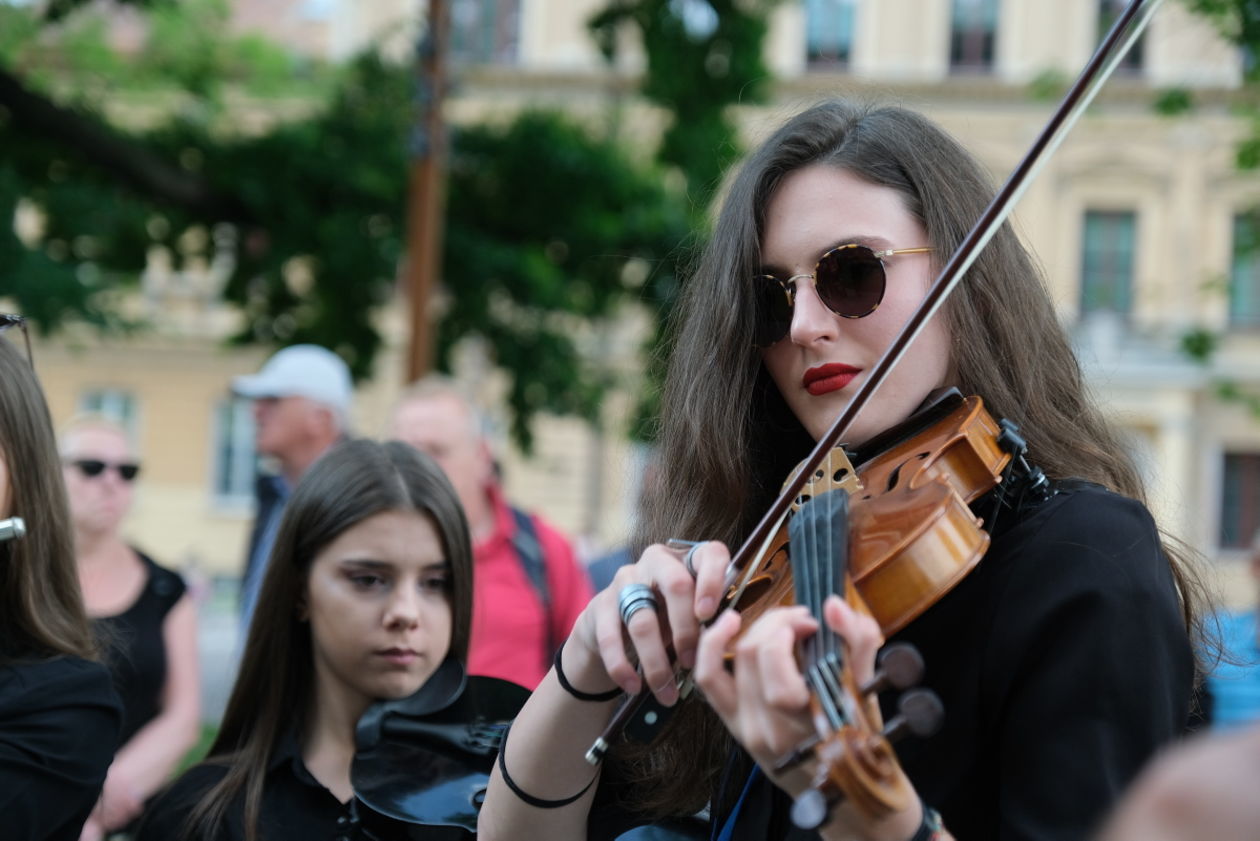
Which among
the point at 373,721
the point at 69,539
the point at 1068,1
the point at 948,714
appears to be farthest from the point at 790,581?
the point at 1068,1

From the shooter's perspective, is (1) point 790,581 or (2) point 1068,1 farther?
(2) point 1068,1

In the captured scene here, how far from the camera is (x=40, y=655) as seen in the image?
2512 mm

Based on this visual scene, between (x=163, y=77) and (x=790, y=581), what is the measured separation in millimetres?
13011

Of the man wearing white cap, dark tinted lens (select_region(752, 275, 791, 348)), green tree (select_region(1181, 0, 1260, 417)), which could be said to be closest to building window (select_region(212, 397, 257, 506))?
green tree (select_region(1181, 0, 1260, 417))

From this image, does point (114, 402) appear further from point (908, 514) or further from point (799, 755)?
point (799, 755)

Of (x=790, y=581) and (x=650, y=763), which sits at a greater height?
(x=790, y=581)

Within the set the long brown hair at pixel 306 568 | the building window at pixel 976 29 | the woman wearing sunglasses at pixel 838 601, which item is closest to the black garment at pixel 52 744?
the long brown hair at pixel 306 568

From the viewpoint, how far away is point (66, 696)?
7.97 ft

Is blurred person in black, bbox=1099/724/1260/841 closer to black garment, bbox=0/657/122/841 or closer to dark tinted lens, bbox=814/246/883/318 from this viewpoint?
dark tinted lens, bbox=814/246/883/318

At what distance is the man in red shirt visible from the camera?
4387 millimetres

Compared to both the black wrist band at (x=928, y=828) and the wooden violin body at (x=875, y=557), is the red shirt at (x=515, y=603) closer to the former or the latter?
the wooden violin body at (x=875, y=557)

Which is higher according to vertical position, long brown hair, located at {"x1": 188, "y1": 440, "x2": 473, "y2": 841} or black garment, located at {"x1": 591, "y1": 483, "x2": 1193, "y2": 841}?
black garment, located at {"x1": 591, "y1": 483, "x2": 1193, "y2": 841}

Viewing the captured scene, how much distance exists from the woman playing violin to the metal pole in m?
5.76

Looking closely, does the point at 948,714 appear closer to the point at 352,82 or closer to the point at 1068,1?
the point at 352,82
